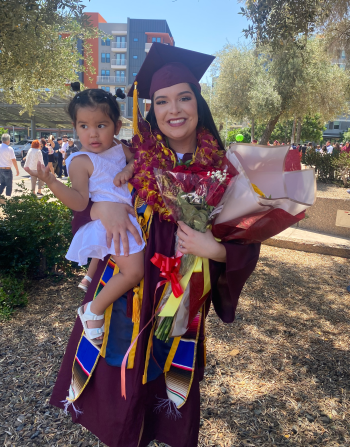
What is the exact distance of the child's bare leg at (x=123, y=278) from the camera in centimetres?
166

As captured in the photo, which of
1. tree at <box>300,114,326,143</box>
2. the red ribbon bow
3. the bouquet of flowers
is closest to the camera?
the bouquet of flowers

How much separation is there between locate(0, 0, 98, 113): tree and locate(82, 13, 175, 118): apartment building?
181 feet

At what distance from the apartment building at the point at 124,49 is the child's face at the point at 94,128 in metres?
61.4

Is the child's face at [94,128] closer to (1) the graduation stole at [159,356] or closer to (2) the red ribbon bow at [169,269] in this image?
(1) the graduation stole at [159,356]

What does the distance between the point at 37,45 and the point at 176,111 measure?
4.81 meters

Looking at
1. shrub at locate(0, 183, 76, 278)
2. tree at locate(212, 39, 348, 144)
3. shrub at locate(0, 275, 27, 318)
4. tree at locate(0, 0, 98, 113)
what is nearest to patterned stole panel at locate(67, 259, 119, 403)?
shrub at locate(0, 275, 27, 318)

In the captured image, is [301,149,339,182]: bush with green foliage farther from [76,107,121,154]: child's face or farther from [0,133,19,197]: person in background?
[76,107,121,154]: child's face

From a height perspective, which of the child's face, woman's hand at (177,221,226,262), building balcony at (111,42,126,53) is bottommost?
woman's hand at (177,221,226,262)

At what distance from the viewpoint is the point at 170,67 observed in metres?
Answer: 1.82

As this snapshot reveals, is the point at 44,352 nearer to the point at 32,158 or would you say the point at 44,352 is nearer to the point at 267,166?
the point at 267,166

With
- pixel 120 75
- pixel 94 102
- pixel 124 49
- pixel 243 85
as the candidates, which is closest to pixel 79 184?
pixel 94 102

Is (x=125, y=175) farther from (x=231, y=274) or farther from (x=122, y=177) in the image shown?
(x=231, y=274)

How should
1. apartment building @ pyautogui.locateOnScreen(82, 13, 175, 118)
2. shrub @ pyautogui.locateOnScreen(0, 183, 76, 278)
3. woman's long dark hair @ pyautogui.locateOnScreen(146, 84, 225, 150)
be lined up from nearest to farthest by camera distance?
woman's long dark hair @ pyautogui.locateOnScreen(146, 84, 225, 150)
shrub @ pyautogui.locateOnScreen(0, 183, 76, 278)
apartment building @ pyautogui.locateOnScreen(82, 13, 175, 118)

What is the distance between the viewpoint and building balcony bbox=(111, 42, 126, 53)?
63675 millimetres
